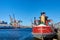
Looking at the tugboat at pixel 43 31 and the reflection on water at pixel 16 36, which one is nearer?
the tugboat at pixel 43 31

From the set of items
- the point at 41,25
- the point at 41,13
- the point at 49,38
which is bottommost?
the point at 49,38

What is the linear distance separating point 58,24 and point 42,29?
53.5 feet

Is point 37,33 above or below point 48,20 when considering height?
below

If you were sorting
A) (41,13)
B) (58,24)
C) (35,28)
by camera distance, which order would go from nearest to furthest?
1. (35,28)
2. (41,13)
3. (58,24)

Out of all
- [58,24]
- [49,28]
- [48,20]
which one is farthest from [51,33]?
[58,24]

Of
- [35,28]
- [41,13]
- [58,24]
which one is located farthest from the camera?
[58,24]

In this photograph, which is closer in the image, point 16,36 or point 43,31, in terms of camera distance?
point 43,31

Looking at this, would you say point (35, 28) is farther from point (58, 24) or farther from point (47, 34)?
point (58, 24)

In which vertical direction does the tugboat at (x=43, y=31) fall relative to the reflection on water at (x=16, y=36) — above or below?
above

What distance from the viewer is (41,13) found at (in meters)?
43.5

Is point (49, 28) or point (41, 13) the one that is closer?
point (49, 28)

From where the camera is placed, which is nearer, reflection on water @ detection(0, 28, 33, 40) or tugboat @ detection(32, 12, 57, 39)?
tugboat @ detection(32, 12, 57, 39)

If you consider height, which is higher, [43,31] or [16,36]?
[43,31]

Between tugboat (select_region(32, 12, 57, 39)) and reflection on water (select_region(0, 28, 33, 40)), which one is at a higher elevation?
tugboat (select_region(32, 12, 57, 39))
